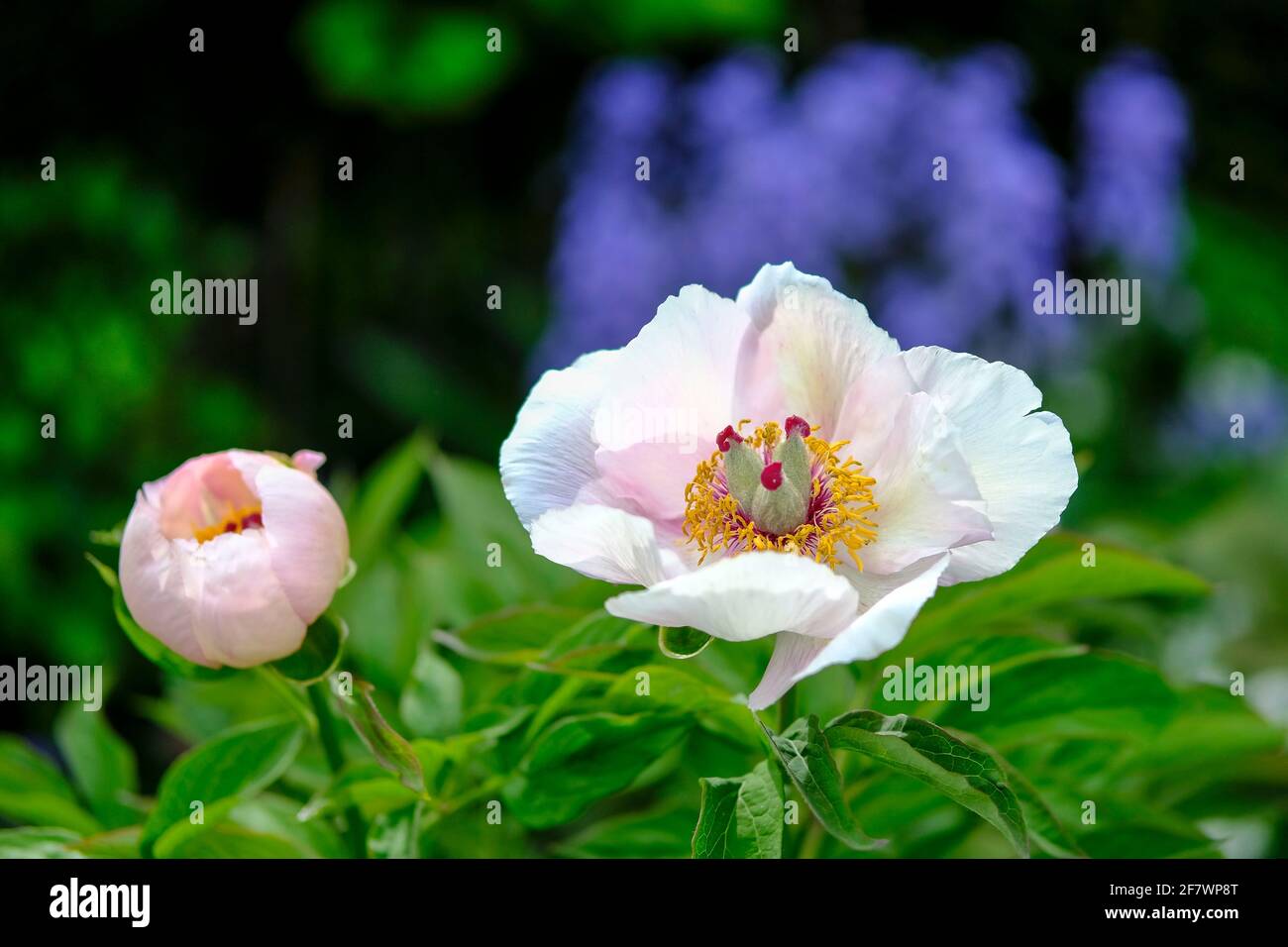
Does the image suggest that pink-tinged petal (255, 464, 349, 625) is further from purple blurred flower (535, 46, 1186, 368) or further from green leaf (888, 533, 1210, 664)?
purple blurred flower (535, 46, 1186, 368)

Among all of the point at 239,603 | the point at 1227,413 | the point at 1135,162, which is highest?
the point at 1135,162

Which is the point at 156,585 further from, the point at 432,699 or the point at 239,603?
the point at 432,699

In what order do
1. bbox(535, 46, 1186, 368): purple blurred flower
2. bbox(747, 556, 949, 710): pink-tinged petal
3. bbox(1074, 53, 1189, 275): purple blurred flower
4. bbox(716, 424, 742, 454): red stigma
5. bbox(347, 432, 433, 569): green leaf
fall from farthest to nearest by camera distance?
bbox(1074, 53, 1189, 275): purple blurred flower
bbox(535, 46, 1186, 368): purple blurred flower
bbox(347, 432, 433, 569): green leaf
bbox(716, 424, 742, 454): red stigma
bbox(747, 556, 949, 710): pink-tinged petal

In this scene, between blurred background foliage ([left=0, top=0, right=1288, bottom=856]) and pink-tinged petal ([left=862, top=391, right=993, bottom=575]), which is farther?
blurred background foliage ([left=0, top=0, right=1288, bottom=856])

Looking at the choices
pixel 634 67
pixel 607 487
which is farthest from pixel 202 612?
pixel 634 67

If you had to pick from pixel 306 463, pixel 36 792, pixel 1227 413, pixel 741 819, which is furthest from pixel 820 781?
pixel 1227 413

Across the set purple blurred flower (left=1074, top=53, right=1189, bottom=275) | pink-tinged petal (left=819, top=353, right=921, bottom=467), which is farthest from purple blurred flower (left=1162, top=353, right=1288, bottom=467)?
pink-tinged petal (left=819, top=353, right=921, bottom=467)

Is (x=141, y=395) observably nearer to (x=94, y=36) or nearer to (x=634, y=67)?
(x=94, y=36)
